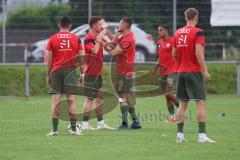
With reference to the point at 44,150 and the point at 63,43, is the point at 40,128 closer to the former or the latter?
the point at 63,43

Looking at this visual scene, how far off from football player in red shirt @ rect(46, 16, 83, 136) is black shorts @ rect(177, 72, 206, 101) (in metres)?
2.26

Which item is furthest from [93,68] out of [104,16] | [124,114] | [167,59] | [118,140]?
[104,16]

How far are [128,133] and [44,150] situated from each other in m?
3.16

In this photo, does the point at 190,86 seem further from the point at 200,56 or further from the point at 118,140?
the point at 118,140

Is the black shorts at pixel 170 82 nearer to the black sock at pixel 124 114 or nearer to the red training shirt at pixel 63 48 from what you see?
the black sock at pixel 124 114

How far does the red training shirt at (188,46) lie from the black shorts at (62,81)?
91.0 inches

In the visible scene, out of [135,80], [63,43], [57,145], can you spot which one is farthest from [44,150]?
[135,80]

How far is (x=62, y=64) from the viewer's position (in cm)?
1405

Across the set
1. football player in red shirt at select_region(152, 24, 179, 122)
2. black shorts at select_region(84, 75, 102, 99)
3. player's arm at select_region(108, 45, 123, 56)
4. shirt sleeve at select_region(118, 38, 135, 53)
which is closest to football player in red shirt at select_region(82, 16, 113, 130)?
black shorts at select_region(84, 75, 102, 99)

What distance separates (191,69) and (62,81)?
264 centimetres

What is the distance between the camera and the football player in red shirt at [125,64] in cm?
1568

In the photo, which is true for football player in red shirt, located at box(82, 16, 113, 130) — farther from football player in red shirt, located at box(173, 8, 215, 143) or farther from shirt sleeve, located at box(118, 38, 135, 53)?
football player in red shirt, located at box(173, 8, 215, 143)

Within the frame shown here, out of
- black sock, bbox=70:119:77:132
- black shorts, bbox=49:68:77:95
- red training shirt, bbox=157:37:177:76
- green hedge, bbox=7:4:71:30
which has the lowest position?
black sock, bbox=70:119:77:132

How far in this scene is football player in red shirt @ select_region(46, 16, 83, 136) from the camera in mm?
14008
